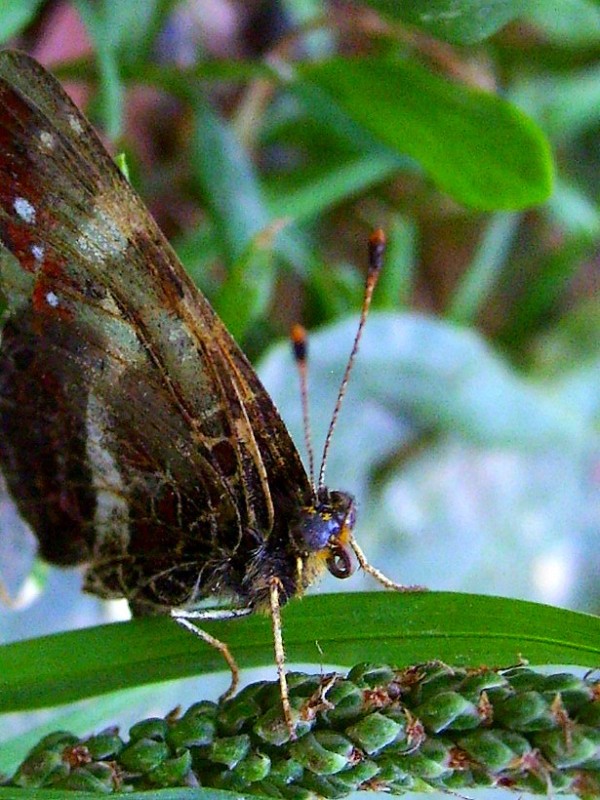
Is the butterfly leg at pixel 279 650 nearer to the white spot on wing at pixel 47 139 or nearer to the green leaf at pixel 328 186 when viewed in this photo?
the white spot on wing at pixel 47 139

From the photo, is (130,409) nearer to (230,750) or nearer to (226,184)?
(230,750)

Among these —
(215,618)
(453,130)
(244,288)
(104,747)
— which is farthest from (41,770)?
(453,130)

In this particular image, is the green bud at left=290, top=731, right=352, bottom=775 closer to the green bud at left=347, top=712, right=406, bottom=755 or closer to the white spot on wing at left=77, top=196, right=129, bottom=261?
the green bud at left=347, top=712, right=406, bottom=755

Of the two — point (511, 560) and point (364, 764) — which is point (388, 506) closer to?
point (511, 560)

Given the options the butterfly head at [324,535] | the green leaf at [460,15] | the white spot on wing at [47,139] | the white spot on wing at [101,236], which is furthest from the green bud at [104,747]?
the green leaf at [460,15]

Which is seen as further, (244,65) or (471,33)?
(244,65)

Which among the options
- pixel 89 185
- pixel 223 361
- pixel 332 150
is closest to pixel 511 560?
pixel 332 150
